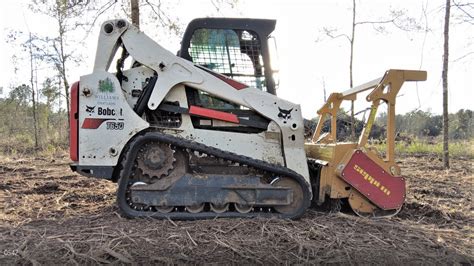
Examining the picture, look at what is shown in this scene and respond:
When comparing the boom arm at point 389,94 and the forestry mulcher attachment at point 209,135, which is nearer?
the forestry mulcher attachment at point 209,135

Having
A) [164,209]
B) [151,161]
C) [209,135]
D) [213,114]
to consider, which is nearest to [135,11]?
[213,114]

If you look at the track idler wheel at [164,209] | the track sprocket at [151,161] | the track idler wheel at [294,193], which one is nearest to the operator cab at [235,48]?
the track idler wheel at [294,193]

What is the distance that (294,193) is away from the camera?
4969mm

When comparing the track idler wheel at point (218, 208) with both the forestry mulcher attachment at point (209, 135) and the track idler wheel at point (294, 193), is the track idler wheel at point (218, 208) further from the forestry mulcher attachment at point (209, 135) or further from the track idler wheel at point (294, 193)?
the track idler wheel at point (294, 193)

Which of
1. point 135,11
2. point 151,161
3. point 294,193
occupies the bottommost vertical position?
point 294,193

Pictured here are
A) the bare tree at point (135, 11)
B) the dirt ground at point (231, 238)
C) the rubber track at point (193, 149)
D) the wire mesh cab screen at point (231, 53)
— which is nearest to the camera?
the dirt ground at point (231, 238)

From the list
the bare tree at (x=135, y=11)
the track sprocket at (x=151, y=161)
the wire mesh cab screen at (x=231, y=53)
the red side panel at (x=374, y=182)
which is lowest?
the red side panel at (x=374, y=182)

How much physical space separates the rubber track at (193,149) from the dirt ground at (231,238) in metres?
0.12

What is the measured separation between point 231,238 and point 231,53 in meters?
2.35

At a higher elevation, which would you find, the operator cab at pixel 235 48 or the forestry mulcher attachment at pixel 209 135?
the operator cab at pixel 235 48

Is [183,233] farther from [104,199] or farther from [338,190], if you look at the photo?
[104,199]

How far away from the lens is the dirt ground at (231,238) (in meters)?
3.69

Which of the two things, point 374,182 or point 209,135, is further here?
point 374,182

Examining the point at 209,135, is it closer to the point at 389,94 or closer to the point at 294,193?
the point at 294,193
